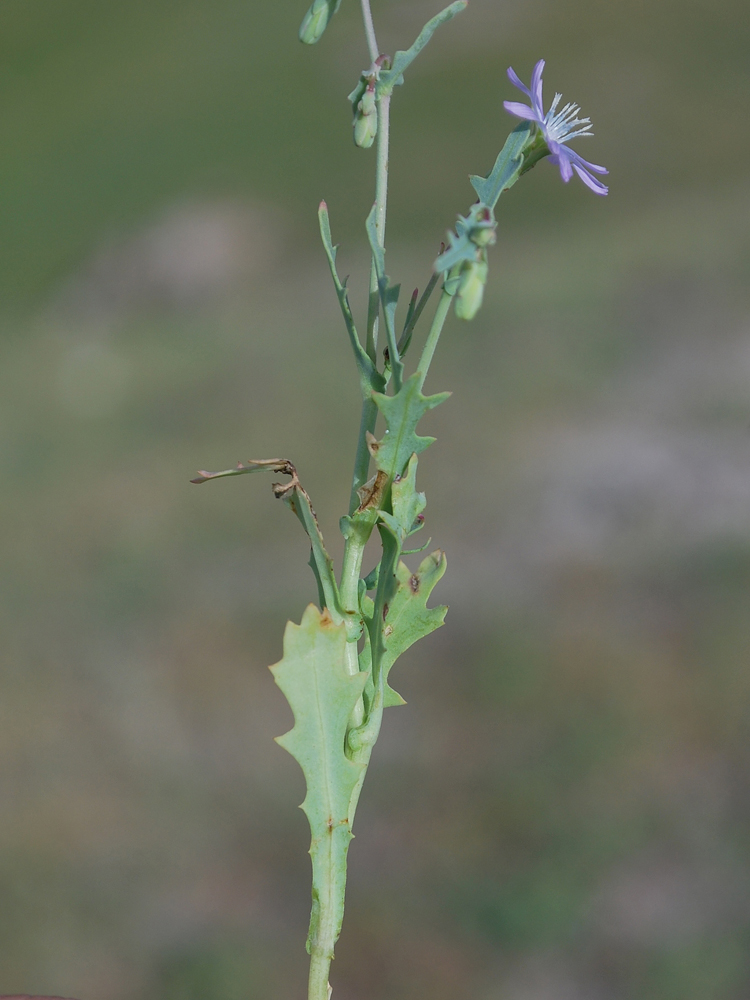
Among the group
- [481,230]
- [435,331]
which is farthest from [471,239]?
[435,331]

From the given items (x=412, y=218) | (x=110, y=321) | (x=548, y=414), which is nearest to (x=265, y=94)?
(x=412, y=218)

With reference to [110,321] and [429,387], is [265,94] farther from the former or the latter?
[429,387]

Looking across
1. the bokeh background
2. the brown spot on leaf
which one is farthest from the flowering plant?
the bokeh background

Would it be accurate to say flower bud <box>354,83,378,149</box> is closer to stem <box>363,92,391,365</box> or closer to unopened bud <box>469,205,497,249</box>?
stem <box>363,92,391,365</box>

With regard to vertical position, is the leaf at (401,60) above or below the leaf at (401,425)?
above

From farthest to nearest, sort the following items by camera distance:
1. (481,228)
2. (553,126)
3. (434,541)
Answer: (434,541)
(553,126)
(481,228)

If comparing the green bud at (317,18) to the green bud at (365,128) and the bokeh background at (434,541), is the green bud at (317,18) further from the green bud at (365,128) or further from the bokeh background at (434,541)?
the bokeh background at (434,541)

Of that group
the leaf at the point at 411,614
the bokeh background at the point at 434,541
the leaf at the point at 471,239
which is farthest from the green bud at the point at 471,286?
the bokeh background at the point at 434,541

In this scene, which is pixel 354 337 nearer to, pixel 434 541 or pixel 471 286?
pixel 471 286
